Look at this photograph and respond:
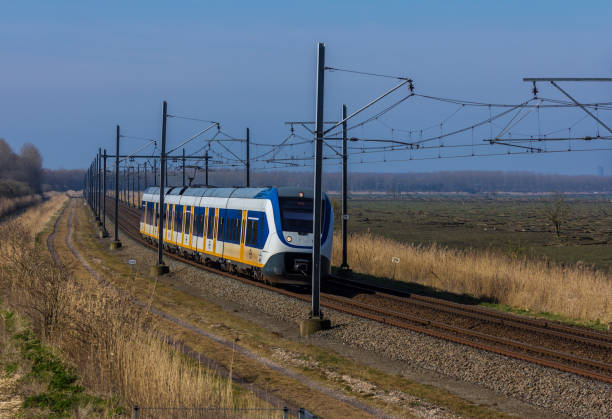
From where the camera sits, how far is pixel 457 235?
222 feet

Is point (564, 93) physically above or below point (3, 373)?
above

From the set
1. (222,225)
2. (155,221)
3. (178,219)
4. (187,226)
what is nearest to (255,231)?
(222,225)

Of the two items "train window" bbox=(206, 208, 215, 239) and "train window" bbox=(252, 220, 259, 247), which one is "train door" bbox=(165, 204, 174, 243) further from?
"train window" bbox=(252, 220, 259, 247)

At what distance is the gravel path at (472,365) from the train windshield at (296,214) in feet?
8.63

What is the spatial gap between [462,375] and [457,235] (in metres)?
54.9

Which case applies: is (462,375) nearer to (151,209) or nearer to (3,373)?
(3,373)

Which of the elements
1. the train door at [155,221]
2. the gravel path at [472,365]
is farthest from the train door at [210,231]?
the train door at [155,221]

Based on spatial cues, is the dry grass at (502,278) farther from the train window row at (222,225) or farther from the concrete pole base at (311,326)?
the concrete pole base at (311,326)

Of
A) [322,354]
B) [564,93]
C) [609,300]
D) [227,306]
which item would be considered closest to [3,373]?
[322,354]

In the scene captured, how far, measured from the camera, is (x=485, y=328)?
18359mm

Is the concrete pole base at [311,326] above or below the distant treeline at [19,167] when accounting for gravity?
below

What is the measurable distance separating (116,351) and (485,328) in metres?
10.1

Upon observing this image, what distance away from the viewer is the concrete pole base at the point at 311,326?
18.1m

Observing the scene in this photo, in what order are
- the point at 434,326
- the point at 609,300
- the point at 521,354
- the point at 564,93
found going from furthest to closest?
the point at 609,300 → the point at 434,326 → the point at 564,93 → the point at 521,354
